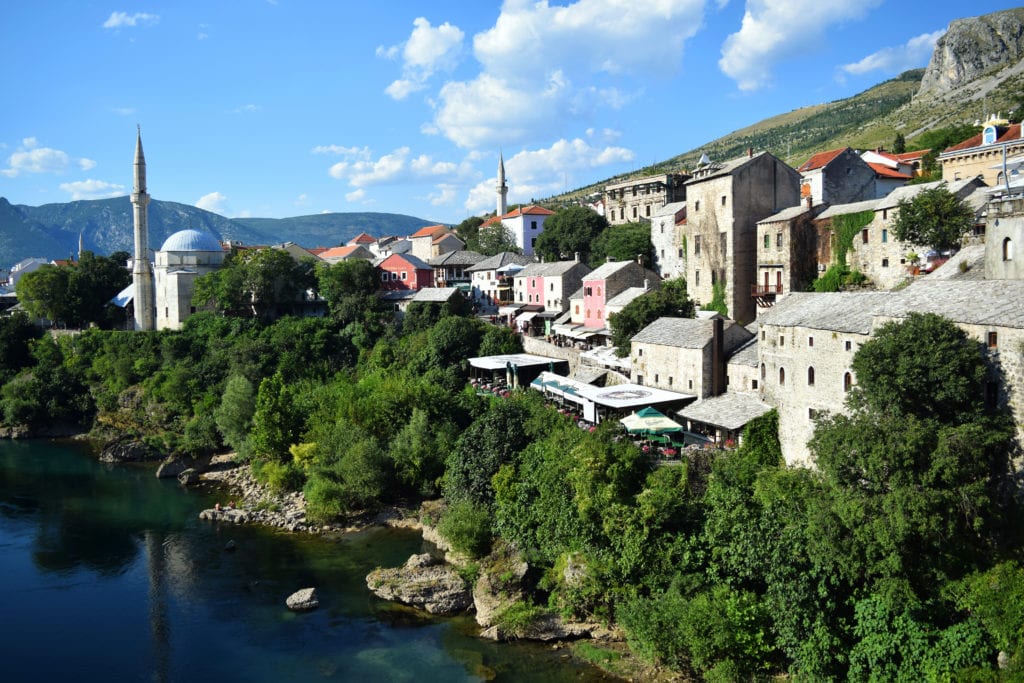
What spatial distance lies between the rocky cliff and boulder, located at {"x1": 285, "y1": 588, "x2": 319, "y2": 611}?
9566 centimetres

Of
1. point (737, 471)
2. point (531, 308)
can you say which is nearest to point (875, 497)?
point (737, 471)

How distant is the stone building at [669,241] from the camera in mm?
42625

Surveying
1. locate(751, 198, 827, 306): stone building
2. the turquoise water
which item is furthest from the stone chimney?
the turquoise water

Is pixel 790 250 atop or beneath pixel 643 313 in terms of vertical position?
atop

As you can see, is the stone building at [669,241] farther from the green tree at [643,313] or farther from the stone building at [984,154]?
the stone building at [984,154]

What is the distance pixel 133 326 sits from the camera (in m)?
59.1

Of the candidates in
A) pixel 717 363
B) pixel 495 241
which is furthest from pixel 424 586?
pixel 495 241

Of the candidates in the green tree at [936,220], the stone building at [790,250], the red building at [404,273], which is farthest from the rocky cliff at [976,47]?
the green tree at [936,220]

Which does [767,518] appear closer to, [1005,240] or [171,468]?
[1005,240]

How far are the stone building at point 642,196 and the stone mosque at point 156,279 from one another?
3138 cm

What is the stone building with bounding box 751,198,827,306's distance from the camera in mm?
31766

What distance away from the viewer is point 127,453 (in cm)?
4038

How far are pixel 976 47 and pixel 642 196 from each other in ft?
207

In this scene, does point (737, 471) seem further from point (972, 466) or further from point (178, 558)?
point (178, 558)
